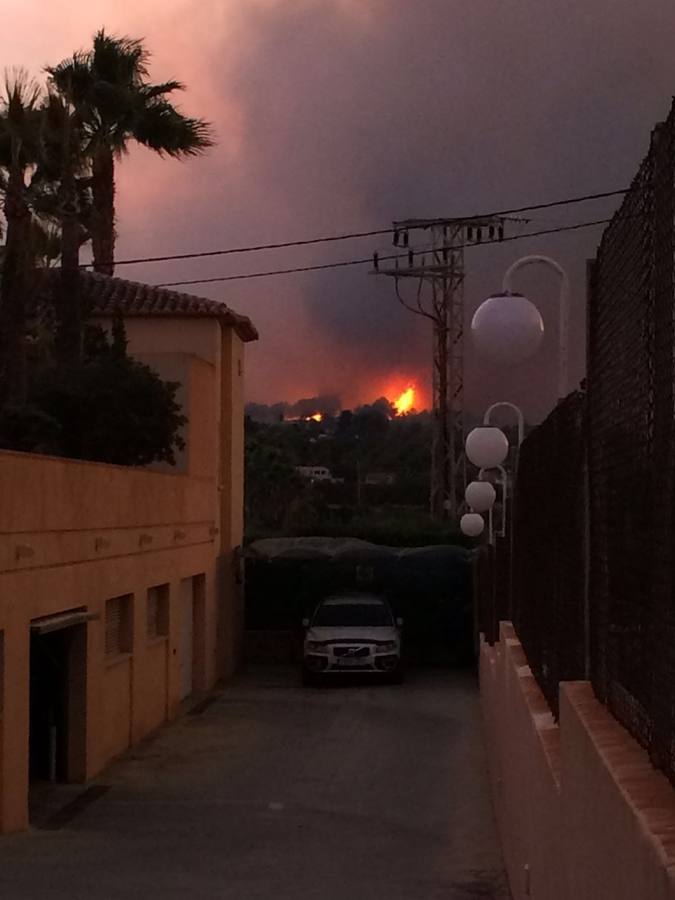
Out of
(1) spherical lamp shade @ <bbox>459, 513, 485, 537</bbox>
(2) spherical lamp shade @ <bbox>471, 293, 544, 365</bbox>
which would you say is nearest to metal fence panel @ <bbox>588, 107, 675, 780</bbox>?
(2) spherical lamp shade @ <bbox>471, 293, 544, 365</bbox>

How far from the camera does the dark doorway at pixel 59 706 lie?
18344 mm

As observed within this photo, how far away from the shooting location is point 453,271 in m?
31.9

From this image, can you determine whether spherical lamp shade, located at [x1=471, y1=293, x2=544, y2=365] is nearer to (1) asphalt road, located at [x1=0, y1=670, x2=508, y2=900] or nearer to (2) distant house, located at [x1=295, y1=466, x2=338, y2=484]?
(1) asphalt road, located at [x1=0, y1=670, x2=508, y2=900]

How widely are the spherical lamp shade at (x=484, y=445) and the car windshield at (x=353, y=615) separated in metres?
13.9

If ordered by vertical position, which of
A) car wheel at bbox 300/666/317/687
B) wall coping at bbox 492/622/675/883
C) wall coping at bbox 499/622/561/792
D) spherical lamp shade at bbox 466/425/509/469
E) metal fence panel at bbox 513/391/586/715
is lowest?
car wheel at bbox 300/666/317/687

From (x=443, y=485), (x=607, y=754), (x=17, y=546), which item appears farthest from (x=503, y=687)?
(x=443, y=485)

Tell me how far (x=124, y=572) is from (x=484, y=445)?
6412mm

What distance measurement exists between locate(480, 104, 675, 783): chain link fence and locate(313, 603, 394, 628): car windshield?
23.5 m

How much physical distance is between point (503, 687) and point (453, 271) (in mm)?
19167

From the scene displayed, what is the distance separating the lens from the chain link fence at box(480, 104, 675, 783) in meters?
3.77

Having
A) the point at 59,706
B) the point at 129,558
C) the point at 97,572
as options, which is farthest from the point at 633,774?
the point at 129,558

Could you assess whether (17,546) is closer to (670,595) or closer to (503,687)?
(503,687)

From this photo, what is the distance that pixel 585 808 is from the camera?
194 inches

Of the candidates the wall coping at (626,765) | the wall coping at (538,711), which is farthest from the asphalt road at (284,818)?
the wall coping at (626,765)
